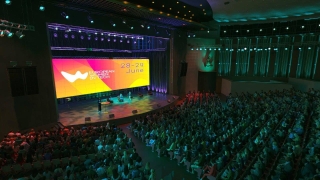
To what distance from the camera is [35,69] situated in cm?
1075

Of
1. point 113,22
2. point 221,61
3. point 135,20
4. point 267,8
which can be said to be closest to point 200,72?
point 221,61

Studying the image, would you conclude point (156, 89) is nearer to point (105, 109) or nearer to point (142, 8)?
point (105, 109)

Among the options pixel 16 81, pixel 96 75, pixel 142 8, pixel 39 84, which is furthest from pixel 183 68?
pixel 16 81

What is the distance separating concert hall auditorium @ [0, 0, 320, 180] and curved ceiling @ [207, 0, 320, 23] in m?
0.10

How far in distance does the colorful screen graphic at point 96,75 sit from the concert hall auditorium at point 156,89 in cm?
9

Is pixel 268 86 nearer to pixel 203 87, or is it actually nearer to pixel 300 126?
pixel 203 87

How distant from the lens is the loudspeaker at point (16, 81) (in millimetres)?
9914

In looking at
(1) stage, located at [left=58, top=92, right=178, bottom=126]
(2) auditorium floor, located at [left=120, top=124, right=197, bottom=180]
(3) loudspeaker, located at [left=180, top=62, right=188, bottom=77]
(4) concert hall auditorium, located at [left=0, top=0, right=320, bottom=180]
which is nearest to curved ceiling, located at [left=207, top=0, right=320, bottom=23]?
(4) concert hall auditorium, located at [left=0, top=0, right=320, bottom=180]

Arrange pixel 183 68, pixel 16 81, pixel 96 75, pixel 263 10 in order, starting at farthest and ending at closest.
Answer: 1. pixel 183 68
2. pixel 263 10
3. pixel 96 75
4. pixel 16 81

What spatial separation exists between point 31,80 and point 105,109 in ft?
17.2

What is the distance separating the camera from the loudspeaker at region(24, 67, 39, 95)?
34.3 ft

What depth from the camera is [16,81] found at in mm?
10102

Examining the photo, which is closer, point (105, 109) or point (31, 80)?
point (31, 80)

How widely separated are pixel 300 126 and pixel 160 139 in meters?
6.42
